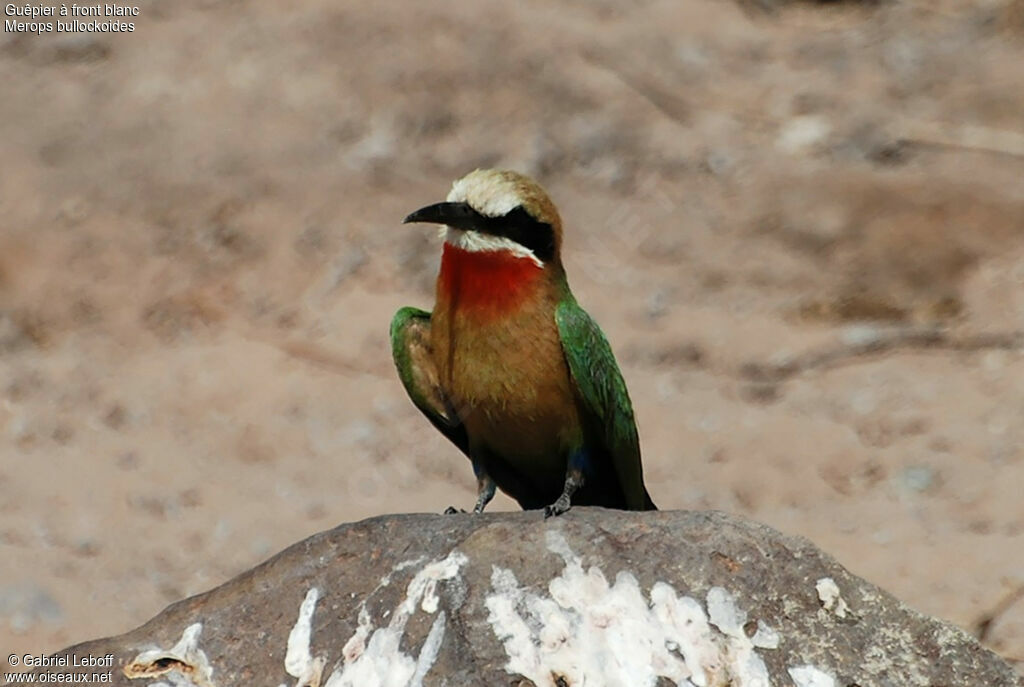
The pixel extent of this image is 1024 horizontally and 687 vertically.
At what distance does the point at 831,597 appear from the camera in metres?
3.16

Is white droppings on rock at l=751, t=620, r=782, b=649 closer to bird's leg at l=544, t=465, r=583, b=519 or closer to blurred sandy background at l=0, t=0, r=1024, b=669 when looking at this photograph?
bird's leg at l=544, t=465, r=583, b=519

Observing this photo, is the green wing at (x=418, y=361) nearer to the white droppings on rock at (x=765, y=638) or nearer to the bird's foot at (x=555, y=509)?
the bird's foot at (x=555, y=509)

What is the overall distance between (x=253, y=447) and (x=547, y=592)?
12.9 ft

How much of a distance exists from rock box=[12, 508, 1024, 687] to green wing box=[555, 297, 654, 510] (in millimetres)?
692

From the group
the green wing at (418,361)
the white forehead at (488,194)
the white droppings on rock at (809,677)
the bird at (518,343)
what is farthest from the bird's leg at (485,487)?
the white droppings on rock at (809,677)

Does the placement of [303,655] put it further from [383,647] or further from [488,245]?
[488,245]

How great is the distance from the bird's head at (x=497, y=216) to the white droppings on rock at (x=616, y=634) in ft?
3.51

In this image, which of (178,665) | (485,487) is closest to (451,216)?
(485,487)

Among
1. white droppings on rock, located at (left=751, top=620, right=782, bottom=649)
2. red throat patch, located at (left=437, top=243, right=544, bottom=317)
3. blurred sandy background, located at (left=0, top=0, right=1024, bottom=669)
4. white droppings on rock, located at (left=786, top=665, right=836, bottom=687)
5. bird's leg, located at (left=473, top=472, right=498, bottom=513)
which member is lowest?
blurred sandy background, located at (left=0, top=0, right=1024, bottom=669)

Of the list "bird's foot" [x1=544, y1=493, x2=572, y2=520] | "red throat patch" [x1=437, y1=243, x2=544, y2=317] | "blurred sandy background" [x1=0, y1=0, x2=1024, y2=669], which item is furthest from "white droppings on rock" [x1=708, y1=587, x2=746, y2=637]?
"blurred sandy background" [x1=0, y1=0, x2=1024, y2=669]

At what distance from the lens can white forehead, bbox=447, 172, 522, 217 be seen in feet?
12.9

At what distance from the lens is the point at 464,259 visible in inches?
158

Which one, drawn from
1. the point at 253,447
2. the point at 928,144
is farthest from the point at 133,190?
the point at 928,144

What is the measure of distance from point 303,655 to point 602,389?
119 cm
